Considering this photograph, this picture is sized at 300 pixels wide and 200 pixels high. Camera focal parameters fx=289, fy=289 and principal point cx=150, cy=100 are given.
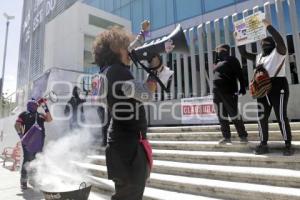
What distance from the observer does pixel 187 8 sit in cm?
1883

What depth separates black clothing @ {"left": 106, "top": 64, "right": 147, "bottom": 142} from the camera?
7.34ft

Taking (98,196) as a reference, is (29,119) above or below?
above

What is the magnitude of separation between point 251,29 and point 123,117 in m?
3.29

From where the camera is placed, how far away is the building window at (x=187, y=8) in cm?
1836

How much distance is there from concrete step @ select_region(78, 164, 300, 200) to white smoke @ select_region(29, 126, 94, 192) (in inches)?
63.4

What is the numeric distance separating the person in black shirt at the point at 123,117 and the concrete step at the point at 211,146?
2.45m

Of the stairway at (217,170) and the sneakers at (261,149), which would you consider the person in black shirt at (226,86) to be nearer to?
the stairway at (217,170)

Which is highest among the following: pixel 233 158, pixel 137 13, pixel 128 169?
pixel 137 13

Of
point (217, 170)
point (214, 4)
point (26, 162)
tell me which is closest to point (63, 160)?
point (26, 162)

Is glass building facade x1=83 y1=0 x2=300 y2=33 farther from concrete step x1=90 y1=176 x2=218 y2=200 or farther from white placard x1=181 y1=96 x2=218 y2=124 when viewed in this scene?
concrete step x1=90 y1=176 x2=218 y2=200

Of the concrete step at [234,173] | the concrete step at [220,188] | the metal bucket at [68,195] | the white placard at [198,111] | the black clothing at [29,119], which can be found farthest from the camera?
the white placard at [198,111]

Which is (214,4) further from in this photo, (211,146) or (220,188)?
(220,188)

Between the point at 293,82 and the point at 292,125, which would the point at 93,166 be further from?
the point at 293,82

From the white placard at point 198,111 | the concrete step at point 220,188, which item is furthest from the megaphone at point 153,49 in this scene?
the white placard at point 198,111
